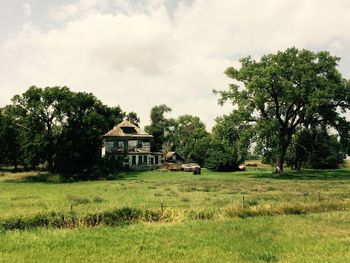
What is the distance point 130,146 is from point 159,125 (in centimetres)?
4010

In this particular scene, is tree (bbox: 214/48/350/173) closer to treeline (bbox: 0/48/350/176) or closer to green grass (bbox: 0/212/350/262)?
treeline (bbox: 0/48/350/176)

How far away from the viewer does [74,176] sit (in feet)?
221

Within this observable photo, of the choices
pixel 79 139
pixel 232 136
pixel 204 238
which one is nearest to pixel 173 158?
pixel 232 136

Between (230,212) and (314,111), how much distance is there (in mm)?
44840

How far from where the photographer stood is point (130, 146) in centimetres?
9100

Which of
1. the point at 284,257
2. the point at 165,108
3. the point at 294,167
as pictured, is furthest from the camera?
the point at 165,108

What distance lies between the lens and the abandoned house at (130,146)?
8944cm

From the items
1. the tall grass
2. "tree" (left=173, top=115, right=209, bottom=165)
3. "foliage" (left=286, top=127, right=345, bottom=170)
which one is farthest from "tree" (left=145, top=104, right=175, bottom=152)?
the tall grass

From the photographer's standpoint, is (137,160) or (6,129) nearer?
(6,129)

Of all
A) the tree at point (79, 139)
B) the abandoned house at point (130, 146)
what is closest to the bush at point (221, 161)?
the abandoned house at point (130, 146)

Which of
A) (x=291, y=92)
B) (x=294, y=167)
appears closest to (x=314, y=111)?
(x=291, y=92)

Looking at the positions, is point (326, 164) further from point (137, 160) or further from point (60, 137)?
point (60, 137)

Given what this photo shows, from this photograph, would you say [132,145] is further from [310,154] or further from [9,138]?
[310,154]

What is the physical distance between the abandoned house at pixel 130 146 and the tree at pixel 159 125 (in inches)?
1221
